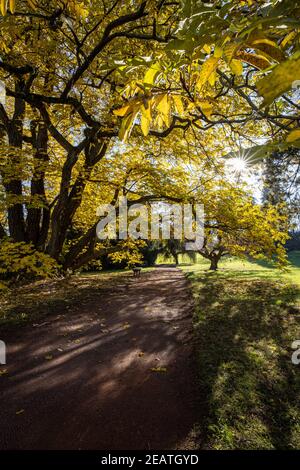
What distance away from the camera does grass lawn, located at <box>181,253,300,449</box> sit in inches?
117

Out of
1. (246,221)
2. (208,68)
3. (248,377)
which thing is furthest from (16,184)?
(208,68)

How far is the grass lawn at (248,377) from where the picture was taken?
9.77 feet

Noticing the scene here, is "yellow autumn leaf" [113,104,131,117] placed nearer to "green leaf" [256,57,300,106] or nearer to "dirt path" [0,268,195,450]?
"green leaf" [256,57,300,106]

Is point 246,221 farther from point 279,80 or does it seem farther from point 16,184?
point 279,80

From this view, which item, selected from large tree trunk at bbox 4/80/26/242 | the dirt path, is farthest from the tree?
large tree trunk at bbox 4/80/26/242

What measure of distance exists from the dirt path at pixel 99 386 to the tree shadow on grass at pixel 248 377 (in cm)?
31

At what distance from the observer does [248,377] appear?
4.04 meters

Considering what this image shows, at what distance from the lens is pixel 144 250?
33.9 metres

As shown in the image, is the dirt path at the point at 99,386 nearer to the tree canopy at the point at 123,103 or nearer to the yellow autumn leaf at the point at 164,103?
the tree canopy at the point at 123,103

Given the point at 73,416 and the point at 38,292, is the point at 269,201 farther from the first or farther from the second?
the point at 73,416

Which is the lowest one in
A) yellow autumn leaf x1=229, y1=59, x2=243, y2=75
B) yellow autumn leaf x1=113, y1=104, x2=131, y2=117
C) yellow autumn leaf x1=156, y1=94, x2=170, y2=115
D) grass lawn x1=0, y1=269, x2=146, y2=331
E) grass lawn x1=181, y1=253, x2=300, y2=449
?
grass lawn x1=181, y1=253, x2=300, y2=449

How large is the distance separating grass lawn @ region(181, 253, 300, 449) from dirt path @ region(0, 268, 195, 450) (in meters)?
0.29

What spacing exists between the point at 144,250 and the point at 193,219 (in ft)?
76.9
